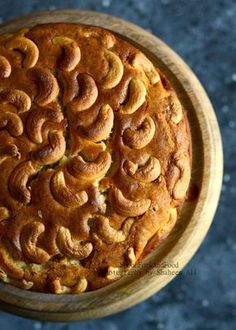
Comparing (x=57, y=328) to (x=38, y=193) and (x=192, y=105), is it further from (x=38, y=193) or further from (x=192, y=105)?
(x=192, y=105)

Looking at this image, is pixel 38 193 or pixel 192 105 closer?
pixel 38 193

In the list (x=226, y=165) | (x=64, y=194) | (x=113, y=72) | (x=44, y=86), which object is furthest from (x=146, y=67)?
(x=226, y=165)

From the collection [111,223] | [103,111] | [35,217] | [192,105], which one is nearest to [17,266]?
[35,217]

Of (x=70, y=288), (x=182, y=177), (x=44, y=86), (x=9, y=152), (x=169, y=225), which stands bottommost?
(x=70, y=288)

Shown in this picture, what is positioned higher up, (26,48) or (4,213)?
(26,48)

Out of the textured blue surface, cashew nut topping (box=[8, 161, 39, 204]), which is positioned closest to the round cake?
cashew nut topping (box=[8, 161, 39, 204])

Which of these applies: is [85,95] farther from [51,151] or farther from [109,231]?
[109,231]
